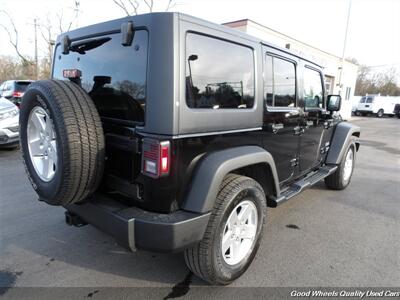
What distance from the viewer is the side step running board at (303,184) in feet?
10.2

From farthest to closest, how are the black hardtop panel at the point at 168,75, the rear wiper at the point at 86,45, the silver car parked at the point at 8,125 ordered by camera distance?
1. the silver car parked at the point at 8,125
2. the rear wiper at the point at 86,45
3. the black hardtop panel at the point at 168,75

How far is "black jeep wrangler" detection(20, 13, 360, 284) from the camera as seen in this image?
6.54 feet

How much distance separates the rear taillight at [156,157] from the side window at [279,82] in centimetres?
138

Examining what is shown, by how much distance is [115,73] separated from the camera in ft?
7.55

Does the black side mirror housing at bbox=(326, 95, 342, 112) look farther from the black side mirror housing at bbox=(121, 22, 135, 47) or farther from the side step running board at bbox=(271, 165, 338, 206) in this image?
the black side mirror housing at bbox=(121, 22, 135, 47)

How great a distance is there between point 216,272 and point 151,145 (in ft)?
3.75

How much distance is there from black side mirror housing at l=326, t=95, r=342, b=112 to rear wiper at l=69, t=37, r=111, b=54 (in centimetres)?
349

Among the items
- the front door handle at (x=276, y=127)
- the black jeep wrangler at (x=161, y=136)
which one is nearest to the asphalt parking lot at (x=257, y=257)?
the black jeep wrangler at (x=161, y=136)

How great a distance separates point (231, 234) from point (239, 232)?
0.34 feet

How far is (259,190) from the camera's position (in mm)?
2617

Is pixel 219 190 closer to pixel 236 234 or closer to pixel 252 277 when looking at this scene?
pixel 236 234

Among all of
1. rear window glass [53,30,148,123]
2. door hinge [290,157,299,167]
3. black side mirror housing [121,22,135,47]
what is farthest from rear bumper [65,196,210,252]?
door hinge [290,157,299,167]

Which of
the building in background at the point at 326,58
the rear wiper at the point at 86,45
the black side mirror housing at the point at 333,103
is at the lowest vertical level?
the black side mirror housing at the point at 333,103

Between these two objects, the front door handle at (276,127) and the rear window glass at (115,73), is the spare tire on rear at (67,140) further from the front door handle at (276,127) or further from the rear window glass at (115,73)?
the front door handle at (276,127)
